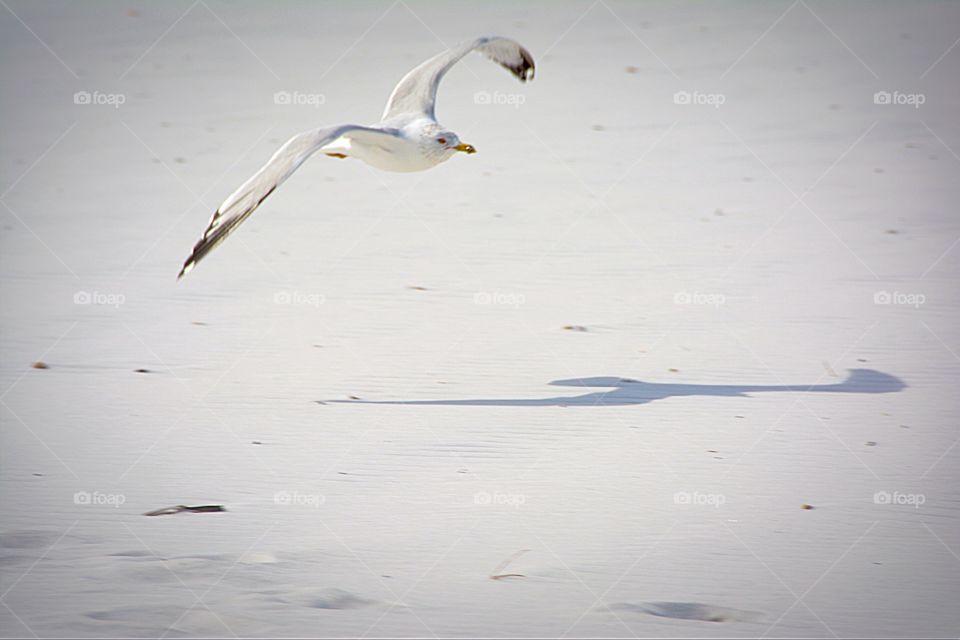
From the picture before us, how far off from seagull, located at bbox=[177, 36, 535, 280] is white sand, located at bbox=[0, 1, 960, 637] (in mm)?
1044

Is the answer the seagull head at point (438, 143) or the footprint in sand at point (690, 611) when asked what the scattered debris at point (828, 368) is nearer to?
the seagull head at point (438, 143)

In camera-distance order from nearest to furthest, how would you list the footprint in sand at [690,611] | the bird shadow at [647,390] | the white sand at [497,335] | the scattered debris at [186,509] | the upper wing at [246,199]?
the footprint in sand at [690,611]
the white sand at [497,335]
the scattered debris at [186,509]
the upper wing at [246,199]
the bird shadow at [647,390]

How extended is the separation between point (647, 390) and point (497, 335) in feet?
3.51

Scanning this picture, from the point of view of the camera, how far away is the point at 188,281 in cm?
871

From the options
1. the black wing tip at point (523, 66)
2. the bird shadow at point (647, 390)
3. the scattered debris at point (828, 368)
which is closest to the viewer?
the bird shadow at point (647, 390)

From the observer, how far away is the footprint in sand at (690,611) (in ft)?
16.2

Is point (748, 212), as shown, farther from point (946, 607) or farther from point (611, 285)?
point (946, 607)

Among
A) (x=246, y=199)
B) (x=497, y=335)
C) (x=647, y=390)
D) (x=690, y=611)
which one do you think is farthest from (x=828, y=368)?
(x=246, y=199)

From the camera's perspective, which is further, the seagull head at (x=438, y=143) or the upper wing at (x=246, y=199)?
the seagull head at (x=438, y=143)

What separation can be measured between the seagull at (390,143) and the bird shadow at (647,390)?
1174 millimetres

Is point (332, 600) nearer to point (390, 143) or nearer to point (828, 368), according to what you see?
point (390, 143)

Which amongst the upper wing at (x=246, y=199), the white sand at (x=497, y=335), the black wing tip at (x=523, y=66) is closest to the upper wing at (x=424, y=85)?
the black wing tip at (x=523, y=66)

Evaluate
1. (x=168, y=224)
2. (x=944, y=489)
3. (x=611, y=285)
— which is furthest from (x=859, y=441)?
(x=168, y=224)

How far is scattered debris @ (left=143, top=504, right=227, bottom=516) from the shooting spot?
5.70 meters
